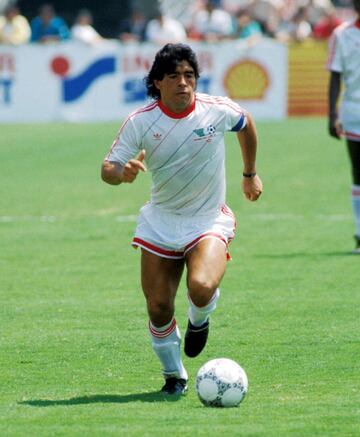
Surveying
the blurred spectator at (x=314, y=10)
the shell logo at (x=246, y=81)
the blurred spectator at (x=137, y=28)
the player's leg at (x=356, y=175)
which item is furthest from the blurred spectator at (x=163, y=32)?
the player's leg at (x=356, y=175)

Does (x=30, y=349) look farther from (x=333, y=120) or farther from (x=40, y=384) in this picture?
(x=333, y=120)

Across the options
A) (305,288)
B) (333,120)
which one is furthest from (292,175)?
(305,288)

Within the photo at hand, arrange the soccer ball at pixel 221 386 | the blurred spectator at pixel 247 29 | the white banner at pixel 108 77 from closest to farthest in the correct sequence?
the soccer ball at pixel 221 386
the white banner at pixel 108 77
the blurred spectator at pixel 247 29

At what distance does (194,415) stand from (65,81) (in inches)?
937

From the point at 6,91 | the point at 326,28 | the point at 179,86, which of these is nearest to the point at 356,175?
the point at 179,86

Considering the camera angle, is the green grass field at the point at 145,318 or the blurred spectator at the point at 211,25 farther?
the blurred spectator at the point at 211,25

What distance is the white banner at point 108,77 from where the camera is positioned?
30328 millimetres

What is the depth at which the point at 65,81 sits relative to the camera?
3031cm

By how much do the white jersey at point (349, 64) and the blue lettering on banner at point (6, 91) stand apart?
17680mm

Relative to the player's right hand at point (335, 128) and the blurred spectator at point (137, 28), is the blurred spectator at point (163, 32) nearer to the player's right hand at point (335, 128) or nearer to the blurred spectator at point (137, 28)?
the blurred spectator at point (137, 28)

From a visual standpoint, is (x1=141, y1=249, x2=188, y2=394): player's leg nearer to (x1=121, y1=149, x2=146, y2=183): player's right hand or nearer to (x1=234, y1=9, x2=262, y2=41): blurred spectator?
(x1=121, y1=149, x2=146, y2=183): player's right hand

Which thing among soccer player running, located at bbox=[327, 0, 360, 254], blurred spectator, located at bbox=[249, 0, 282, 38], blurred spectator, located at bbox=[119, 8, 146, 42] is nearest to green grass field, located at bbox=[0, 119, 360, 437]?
soccer player running, located at bbox=[327, 0, 360, 254]

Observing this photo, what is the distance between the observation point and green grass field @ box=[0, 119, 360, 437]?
22.9 feet

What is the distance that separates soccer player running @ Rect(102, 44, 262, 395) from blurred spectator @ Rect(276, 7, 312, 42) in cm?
2398
